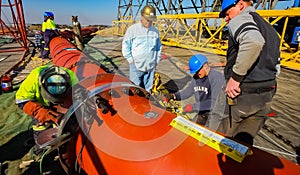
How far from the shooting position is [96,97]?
1.61 m

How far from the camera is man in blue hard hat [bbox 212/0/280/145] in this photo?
5.06 ft

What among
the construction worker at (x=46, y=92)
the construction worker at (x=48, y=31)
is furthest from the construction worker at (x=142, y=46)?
the construction worker at (x=48, y=31)

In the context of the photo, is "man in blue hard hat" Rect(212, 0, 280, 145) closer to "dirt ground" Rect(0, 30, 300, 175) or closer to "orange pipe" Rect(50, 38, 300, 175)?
"orange pipe" Rect(50, 38, 300, 175)

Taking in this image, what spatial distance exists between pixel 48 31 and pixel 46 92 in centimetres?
602

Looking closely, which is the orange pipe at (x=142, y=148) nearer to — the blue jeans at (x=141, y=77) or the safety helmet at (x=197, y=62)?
the safety helmet at (x=197, y=62)

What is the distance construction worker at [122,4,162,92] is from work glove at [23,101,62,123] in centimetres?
173

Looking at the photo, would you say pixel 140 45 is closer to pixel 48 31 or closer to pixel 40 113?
pixel 40 113

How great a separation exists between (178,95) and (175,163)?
185 cm

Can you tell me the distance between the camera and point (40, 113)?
2.06 meters

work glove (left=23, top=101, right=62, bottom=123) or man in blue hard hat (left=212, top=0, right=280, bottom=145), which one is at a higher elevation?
man in blue hard hat (left=212, top=0, right=280, bottom=145)

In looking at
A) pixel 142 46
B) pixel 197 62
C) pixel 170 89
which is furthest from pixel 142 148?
pixel 170 89

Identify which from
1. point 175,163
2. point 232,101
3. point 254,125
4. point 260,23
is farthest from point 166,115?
point 260,23

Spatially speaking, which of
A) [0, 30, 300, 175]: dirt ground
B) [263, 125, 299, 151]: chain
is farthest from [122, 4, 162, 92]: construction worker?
[263, 125, 299, 151]: chain

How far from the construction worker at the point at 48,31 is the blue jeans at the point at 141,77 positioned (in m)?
4.55
